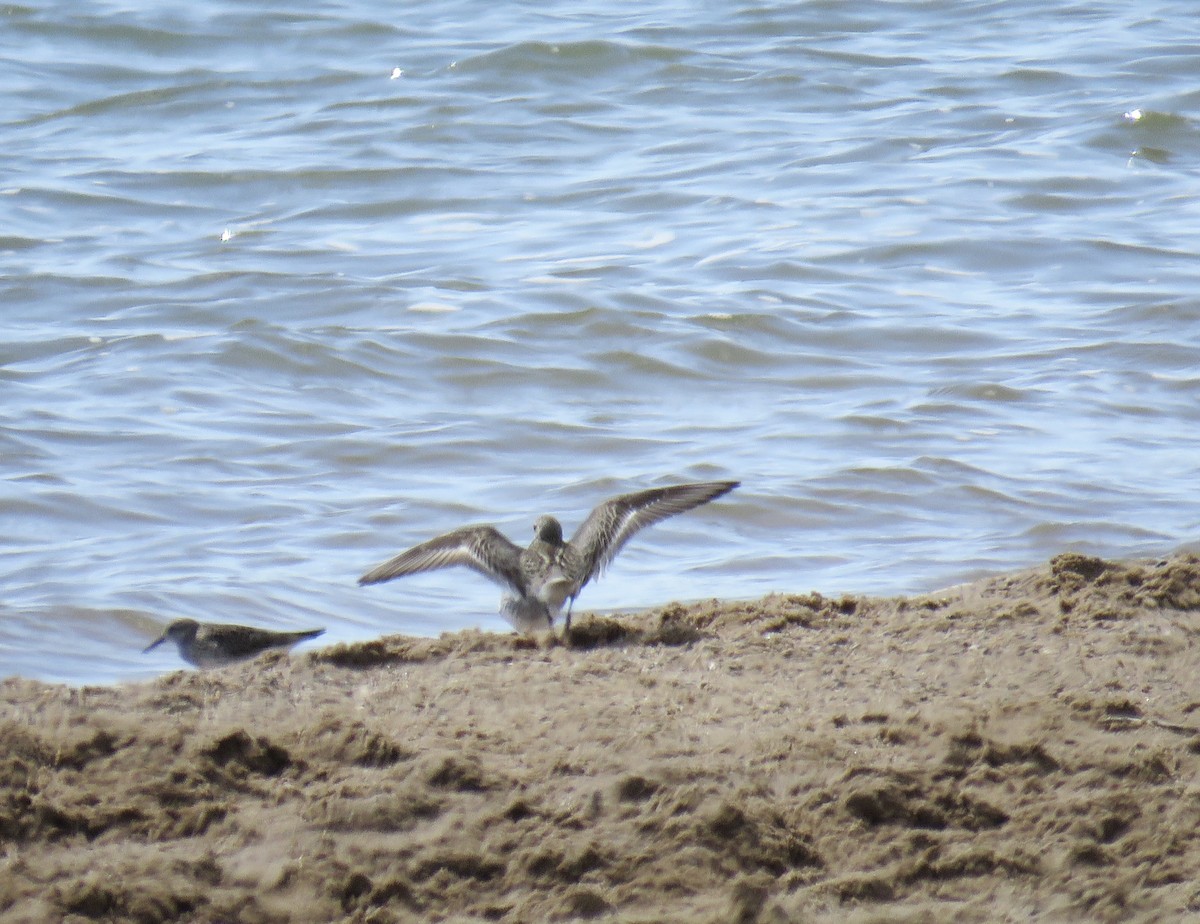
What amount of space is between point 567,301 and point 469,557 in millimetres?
5398

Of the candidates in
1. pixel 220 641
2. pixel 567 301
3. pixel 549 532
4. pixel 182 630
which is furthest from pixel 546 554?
pixel 567 301

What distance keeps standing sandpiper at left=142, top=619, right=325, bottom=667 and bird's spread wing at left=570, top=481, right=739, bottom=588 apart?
3.07ft

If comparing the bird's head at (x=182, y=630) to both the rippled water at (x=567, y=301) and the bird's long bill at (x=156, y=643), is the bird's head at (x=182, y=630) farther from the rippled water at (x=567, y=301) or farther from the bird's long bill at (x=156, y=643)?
the rippled water at (x=567, y=301)

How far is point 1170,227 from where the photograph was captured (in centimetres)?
1258

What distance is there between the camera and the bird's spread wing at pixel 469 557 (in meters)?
5.44

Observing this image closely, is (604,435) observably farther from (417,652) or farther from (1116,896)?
(1116,896)

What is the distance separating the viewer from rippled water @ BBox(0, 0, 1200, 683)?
7.30m

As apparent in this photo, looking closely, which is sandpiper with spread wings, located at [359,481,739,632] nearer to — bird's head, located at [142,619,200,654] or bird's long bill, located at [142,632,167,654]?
bird's head, located at [142,619,200,654]

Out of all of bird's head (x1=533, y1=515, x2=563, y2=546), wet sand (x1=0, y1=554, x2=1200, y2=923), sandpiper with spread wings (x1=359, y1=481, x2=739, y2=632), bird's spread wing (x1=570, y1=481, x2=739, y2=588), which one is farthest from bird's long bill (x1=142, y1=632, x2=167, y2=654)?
bird's spread wing (x1=570, y1=481, x2=739, y2=588)

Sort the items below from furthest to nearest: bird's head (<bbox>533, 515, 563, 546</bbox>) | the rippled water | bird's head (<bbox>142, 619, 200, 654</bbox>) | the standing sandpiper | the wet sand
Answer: the rippled water
bird's head (<bbox>533, 515, 563, 546</bbox>)
bird's head (<bbox>142, 619, 200, 654</bbox>)
the standing sandpiper
the wet sand

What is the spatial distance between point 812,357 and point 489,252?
2.94 m

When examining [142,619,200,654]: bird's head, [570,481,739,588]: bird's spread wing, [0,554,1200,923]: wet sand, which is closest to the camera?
[0,554,1200,923]: wet sand

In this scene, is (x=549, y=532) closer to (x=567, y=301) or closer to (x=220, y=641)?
(x=220, y=641)

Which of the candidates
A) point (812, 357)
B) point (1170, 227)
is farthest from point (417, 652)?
point (1170, 227)
